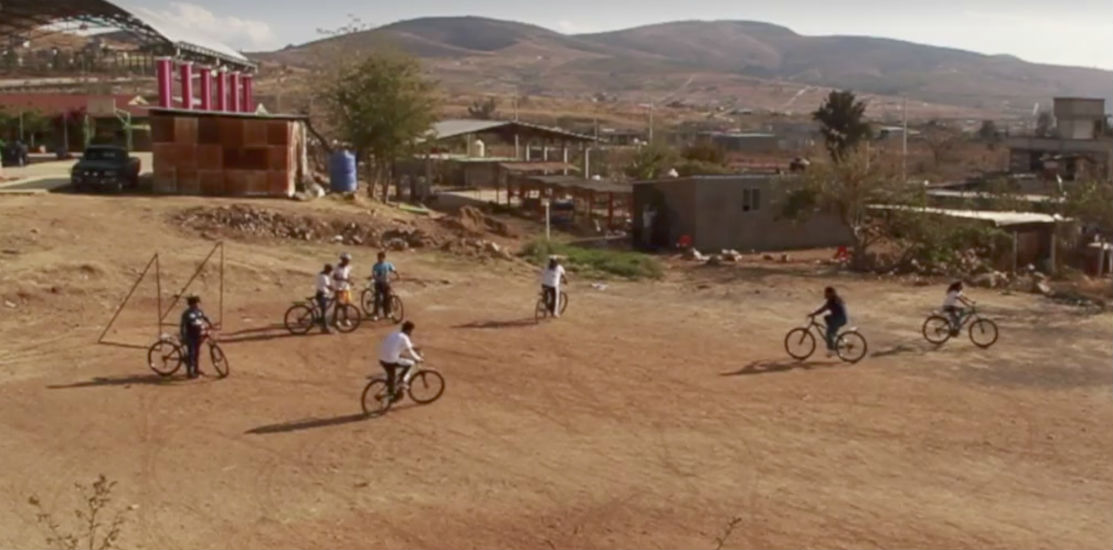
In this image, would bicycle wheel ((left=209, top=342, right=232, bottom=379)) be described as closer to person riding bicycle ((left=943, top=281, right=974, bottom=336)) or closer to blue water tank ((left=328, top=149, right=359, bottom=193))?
person riding bicycle ((left=943, top=281, right=974, bottom=336))

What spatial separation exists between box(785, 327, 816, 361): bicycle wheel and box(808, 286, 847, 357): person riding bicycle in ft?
1.56

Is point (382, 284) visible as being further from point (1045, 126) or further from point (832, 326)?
point (1045, 126)

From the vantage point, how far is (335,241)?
1292 inches

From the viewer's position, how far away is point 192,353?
19438mm

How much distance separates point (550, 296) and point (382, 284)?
3511 millimetres

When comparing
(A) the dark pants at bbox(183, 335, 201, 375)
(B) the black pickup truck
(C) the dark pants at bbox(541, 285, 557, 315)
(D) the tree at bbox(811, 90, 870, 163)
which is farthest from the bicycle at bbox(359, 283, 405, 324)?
(D) the tree at bbox(811, 90, 870, 163)

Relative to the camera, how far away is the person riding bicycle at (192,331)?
62.8 ft

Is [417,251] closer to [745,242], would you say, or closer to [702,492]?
[745,242]

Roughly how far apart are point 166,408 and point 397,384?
3.35 meters

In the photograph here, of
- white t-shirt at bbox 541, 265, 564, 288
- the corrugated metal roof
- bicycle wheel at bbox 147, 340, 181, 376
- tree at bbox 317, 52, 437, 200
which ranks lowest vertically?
bicycle wheel at bbox 147, 340, 181, 376

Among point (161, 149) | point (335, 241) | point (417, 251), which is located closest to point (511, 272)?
point (417, 251)

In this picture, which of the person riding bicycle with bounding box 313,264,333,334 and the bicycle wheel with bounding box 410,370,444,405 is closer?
the bicycle wheel with bounding box 410,370,444,405

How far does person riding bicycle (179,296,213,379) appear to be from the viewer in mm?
19156

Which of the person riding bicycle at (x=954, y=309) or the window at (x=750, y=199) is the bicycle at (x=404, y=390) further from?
the window at (x=750, y=199)
